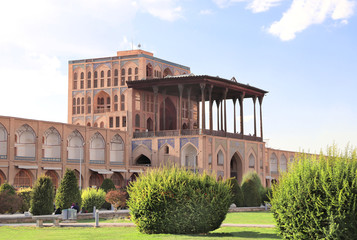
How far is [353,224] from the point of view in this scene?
1398cm

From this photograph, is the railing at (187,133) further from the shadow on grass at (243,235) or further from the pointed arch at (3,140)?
the shadow on grass at (243,235)

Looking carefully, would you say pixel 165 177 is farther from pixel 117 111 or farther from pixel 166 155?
pixel 117 111

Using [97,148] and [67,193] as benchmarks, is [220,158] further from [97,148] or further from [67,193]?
[67,193]

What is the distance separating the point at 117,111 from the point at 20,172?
2012 centimetres

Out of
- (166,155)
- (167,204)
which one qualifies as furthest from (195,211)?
(166,155)

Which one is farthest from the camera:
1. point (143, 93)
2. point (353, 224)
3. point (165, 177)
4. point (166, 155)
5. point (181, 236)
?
point (143, 93)

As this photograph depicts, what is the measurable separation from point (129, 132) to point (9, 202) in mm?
31875

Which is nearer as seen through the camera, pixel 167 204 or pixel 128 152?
pixel 167 204

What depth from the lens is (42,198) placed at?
102ft

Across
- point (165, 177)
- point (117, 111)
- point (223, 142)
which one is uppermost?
point (117, 111)

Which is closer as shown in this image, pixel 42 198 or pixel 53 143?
pixel 42 198

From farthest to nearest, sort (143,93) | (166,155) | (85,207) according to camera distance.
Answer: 1. (143,93)
2. (166,155)
3. (85,207)

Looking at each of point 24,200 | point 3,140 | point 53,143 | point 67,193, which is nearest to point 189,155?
point 53,143

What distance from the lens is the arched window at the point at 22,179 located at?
47500mm
